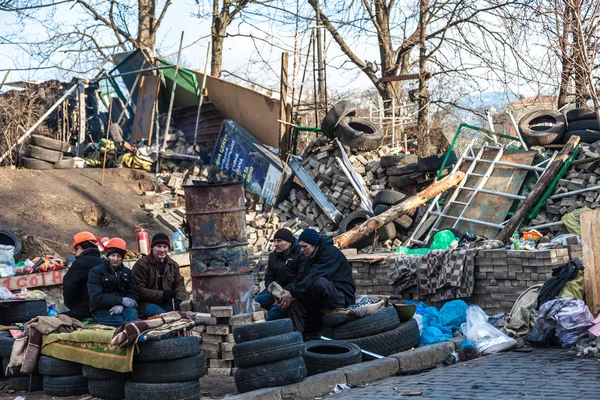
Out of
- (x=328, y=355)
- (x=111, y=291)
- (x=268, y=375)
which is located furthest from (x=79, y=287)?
(x=328, y=355)

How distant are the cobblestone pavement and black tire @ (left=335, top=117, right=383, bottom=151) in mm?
10850

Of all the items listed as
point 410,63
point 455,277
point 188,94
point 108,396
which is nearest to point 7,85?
point 188,94

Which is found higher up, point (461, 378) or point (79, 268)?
point (79, 268)

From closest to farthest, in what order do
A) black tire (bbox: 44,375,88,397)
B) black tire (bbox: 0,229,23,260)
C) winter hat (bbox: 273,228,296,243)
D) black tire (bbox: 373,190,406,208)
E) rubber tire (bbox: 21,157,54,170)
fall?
black tire (bbox: 44,375,88,397), winter hat (bbox: 273,228,296,243), black tire (bbox: 0,229,23,260), black tire (bbox: 373,190,406,208), rubber tire (bbox: 21,157,54,170)

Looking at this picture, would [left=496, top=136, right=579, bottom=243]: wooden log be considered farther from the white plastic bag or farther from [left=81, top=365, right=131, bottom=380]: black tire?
[left=81, top=365, right=131, bottom=380]: black tire

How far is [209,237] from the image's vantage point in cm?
880

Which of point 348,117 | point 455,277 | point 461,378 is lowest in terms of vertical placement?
point 461,378

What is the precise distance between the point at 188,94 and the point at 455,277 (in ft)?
51.7

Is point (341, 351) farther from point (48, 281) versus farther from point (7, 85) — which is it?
point (7, 85)

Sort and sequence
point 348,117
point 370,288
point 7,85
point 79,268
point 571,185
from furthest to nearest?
point 7,85
point 348,117
point 571,185
point 370,288
point 79,268

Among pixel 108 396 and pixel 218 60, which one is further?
pixel 218 60

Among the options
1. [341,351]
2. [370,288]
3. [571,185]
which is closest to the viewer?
[341,351]

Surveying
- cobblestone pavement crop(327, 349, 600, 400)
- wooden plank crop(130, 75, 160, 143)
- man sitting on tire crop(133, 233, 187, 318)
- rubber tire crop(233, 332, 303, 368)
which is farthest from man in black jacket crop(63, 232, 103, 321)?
wooden plank crop(130, 75, 160, 143)

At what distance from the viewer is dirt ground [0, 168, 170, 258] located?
1722cm
